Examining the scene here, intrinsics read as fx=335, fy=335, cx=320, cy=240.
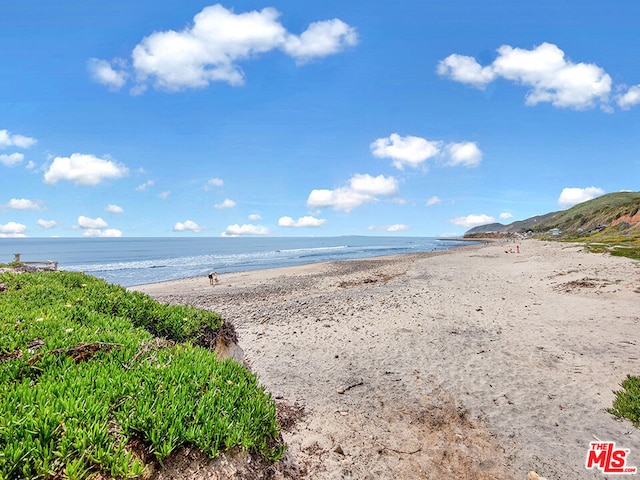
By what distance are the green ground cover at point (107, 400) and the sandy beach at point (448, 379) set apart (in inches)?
21.7

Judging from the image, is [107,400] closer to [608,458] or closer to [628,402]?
[608,458]

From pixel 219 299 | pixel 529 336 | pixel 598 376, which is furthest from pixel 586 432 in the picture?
pixel 219 299

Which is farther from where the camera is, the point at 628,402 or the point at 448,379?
the point at 448,379

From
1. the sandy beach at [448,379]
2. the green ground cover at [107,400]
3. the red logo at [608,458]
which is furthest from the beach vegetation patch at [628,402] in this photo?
the green ground cover at [107,400]

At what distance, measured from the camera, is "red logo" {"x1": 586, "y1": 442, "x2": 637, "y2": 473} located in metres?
5.46

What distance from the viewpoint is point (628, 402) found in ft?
23.1

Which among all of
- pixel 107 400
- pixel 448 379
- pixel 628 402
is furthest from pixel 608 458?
pixel 107 400

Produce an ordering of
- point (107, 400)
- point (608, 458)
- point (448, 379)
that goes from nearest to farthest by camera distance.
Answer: point (107, 400) → point (608, 458) → point (448, 379)

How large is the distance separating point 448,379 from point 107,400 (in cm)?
807

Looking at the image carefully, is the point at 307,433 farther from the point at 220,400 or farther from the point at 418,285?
the point at 418,285

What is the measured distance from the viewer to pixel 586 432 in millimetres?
6324

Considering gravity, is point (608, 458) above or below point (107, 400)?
below

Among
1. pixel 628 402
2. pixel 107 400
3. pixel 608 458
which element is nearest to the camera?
pixel 107 400

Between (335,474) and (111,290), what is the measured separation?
22.9 ft
